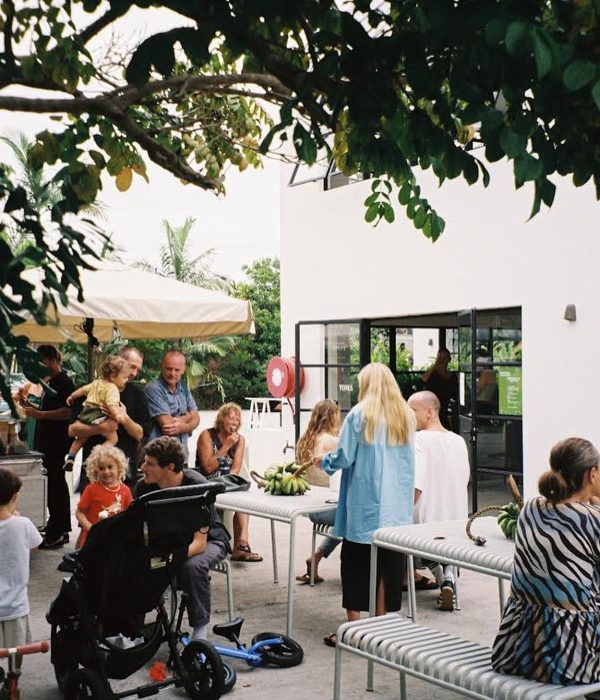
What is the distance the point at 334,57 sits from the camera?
2.86 meters

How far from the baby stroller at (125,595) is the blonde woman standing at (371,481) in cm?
129

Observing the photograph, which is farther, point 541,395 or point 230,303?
point 541,395

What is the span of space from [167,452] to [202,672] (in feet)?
3.89

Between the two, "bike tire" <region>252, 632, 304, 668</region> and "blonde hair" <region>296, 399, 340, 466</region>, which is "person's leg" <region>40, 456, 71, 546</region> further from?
"bike tire" <region>252, 632, 304, 668</region>

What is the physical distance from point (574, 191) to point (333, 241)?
4819mm

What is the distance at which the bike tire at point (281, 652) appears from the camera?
229 inches

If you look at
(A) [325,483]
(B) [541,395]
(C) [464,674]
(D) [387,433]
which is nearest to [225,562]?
(D) [387,433]

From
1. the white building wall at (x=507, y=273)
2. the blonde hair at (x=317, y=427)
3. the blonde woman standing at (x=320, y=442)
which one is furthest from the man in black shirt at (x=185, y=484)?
the white building wall at (x=507, y=273)

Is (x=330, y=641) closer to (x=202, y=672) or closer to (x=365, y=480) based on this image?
(x=365, y=480)

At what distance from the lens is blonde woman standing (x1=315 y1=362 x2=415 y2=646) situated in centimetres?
602

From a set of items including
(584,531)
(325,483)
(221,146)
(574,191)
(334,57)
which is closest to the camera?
(334,57)

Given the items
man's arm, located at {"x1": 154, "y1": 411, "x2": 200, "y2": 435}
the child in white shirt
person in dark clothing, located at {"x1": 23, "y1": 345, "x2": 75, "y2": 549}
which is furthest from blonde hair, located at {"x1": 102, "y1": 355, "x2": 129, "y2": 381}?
the child in white shirt

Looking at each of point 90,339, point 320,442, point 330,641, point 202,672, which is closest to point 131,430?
point 90,339

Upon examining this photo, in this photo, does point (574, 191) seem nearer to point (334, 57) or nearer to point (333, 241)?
point (333, 241)
